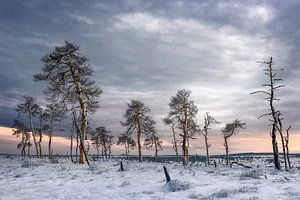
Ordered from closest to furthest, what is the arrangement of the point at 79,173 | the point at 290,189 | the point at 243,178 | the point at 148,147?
the point at 290,189, the point at 243,178, the point at 79,173, the point at 148,147

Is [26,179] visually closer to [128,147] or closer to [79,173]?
[79,173]

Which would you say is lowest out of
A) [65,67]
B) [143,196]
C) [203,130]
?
[143,196]

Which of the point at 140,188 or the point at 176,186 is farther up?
the point at 176,186

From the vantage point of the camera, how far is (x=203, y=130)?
59875mm

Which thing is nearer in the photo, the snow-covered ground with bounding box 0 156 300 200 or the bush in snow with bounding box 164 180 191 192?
the snow-covered ground with bounding box 0 156 300 200

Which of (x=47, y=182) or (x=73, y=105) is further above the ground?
(x=73, y=105)

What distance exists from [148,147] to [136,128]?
15.7m

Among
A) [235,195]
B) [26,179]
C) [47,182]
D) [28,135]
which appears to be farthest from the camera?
[28,135]

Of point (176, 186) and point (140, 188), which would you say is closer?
point (176, 186)

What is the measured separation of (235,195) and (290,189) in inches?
110

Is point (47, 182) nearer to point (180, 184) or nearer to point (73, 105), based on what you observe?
point (180, 184)

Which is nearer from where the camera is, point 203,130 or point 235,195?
point 235,195

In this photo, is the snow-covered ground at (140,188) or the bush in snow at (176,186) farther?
the bush in snow at (176,186)

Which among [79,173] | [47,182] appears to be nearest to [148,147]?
[79,173]
